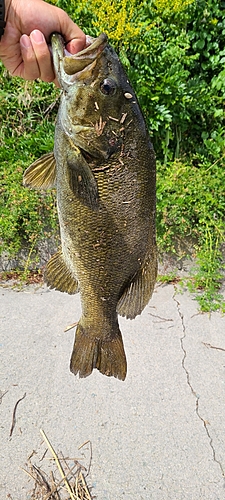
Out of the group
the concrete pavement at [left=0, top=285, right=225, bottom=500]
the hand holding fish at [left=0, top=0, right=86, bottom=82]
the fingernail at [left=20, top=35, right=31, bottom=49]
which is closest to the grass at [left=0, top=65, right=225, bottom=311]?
the concrete pavement at [left=0, top=285, right=225, bottom=500]

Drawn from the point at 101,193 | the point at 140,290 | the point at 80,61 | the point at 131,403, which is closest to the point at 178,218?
the point at 131,403

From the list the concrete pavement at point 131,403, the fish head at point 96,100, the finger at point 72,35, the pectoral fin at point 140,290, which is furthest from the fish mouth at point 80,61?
the concrete pavement at point 131,403

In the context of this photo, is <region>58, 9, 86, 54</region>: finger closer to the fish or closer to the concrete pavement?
the fish

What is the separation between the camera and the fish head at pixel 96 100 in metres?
1.19

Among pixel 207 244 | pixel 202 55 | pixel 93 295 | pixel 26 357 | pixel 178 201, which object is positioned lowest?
pixel 26 357

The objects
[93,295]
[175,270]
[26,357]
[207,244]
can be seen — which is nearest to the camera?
[93,295]

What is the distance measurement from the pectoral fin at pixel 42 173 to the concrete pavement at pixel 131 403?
1631 mm

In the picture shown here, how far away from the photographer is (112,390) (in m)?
2.68

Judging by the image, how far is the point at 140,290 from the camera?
59.9 inches

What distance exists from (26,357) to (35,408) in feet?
1.46

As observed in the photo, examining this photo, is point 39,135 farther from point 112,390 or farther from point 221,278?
point 112,390

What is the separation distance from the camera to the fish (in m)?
1.21

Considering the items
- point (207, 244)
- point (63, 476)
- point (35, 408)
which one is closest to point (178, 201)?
point (207, 244)

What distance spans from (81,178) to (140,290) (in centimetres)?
50
